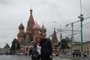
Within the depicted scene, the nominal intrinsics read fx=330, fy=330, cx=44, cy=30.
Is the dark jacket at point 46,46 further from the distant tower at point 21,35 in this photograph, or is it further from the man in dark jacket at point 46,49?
the distant tower at point 21,35

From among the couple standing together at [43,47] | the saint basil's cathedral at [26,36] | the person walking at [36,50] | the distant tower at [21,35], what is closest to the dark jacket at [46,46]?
the couple standing together at [43,47]

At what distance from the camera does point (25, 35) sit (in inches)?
6939

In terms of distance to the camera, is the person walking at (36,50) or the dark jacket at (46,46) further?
the person walking at (36,50)

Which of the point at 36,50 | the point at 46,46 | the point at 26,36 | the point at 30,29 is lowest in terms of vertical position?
the point at 36,50

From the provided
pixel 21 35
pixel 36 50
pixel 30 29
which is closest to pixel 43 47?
pixel 36 50

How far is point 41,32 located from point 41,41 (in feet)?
1.02

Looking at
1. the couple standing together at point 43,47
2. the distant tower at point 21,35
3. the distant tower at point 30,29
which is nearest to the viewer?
the couple standing together at point 43,47

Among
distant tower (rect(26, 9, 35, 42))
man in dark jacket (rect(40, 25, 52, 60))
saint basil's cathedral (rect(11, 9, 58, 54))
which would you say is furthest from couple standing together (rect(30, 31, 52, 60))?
distant tower (rect(26, 9, 35, 42))

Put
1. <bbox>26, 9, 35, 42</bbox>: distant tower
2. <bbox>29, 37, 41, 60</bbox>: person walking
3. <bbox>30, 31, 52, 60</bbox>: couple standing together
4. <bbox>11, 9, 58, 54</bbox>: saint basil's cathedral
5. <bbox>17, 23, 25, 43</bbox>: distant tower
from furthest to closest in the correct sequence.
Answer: <bbox>17, 23, 25, 43</bbox>: distant tower → <bbox>26, 9, 35, 42</bbox>: distant tower → <bbox>11, 9, 58, 54</bbox>: saint basil's cathedral → <bbox>29, 37, 41, 60</bbox>: person walking → <bbox>30, 31, 52, 60</bbox>: couple standing together

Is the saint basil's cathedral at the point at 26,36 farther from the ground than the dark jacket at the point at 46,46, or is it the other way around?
the saint basil's cathedral at the point at 26,36

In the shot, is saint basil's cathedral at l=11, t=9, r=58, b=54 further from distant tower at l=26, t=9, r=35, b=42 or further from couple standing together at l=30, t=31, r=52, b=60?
couple standing together at l=30, t=31, r=52, b=60

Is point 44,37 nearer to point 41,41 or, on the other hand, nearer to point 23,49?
point 41,41

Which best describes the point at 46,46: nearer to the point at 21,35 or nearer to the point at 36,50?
the point at 36,50

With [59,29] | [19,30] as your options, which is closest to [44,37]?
[59,29]
